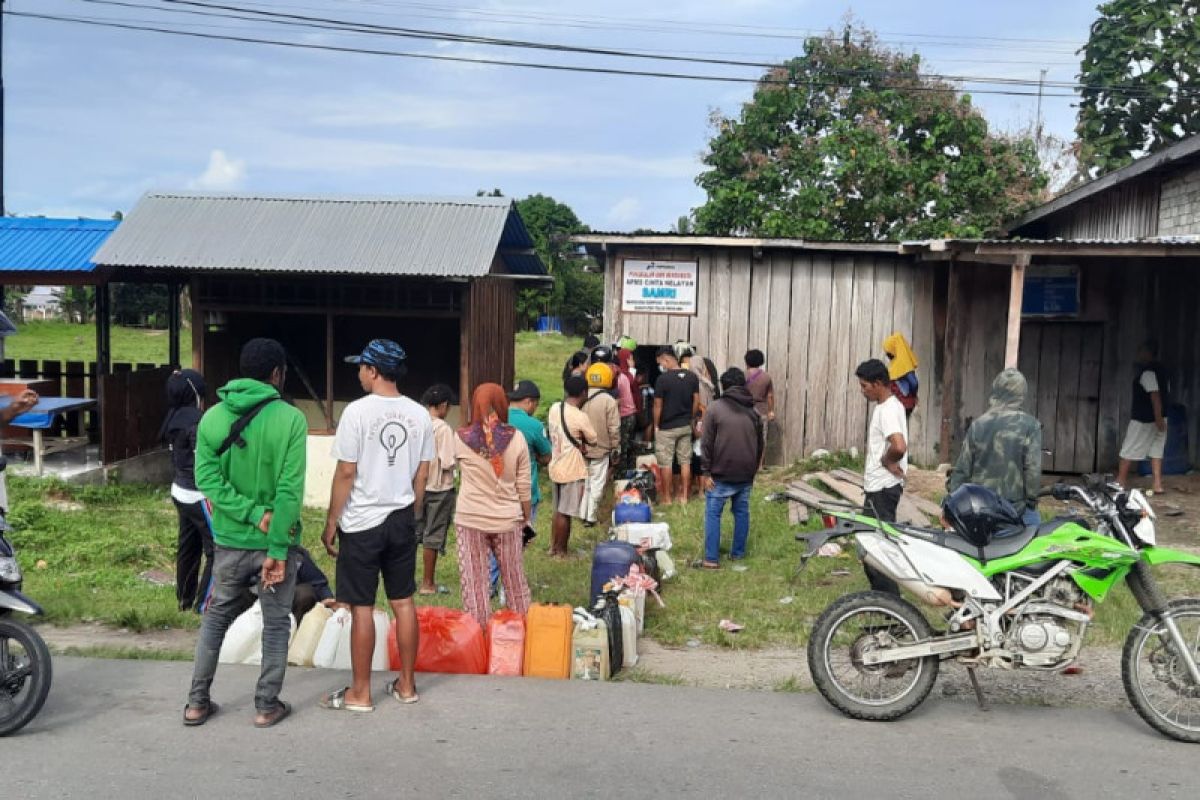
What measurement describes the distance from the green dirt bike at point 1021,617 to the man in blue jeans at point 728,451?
3.44m

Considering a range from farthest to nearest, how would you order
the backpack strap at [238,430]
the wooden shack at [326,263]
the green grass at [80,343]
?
the green grass at [80,343] → the wooden shack at [326,263] → the backpack strap at [238,430]

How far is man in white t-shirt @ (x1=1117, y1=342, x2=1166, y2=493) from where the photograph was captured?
11.8 m

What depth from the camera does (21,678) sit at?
511 centimetres

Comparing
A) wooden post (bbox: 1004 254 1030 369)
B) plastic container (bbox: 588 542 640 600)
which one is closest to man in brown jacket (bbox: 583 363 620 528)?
plastic container (bbox: 588 542 640 600)

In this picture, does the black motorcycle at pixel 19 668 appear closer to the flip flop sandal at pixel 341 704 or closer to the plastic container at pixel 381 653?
the flip flop sandal at pixel 341 704

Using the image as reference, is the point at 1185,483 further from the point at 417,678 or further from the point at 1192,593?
the point at 417,678

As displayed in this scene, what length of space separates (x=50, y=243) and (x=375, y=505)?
1105 cm

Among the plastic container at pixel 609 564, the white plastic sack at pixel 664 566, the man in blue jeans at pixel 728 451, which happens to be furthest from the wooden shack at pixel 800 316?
the plastic container at pixel 609 564

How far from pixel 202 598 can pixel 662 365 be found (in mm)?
6463

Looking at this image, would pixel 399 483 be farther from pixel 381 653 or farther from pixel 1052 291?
pixel 1052 291

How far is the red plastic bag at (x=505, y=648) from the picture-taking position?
20.4 feet

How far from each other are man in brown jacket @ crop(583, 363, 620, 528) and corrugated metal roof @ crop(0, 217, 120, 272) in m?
7.17

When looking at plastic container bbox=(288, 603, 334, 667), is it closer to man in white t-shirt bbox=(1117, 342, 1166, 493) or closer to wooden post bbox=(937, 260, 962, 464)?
man in white t-shirt bbox=(1117, 342, 1166, 493)

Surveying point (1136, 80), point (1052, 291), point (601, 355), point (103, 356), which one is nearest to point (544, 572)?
point (601, 355)
